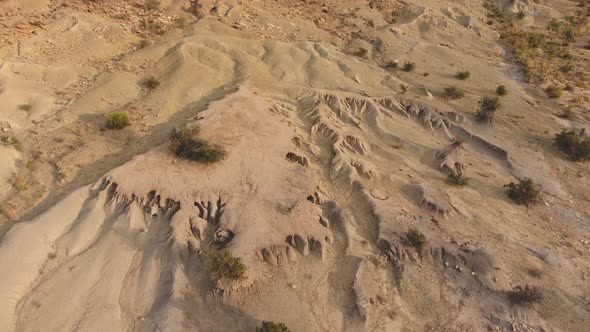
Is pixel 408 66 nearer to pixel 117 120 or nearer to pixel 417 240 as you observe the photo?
pixel 417 240

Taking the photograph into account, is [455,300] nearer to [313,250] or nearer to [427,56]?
[313,250]

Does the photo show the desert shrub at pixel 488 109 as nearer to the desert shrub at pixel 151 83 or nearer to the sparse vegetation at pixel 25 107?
the desert shrub at pixel 151 83

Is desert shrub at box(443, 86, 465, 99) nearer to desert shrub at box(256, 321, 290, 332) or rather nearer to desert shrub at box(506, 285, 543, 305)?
desert shrub at box(506, 285, 543, 305)

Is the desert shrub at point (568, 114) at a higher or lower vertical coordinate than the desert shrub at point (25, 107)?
lower

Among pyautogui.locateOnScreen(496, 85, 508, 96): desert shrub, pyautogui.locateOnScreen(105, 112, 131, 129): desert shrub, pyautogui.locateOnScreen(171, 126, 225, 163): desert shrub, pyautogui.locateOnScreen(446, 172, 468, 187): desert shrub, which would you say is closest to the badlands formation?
pyautogui.locateOnScreen(496, 85, 508, 96): desert shrub

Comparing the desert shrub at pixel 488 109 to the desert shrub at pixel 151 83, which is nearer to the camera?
the desert shrub at pixel 151 83

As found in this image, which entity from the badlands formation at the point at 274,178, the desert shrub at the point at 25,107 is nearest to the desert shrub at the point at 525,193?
the badlands formation at the point at 274,178
